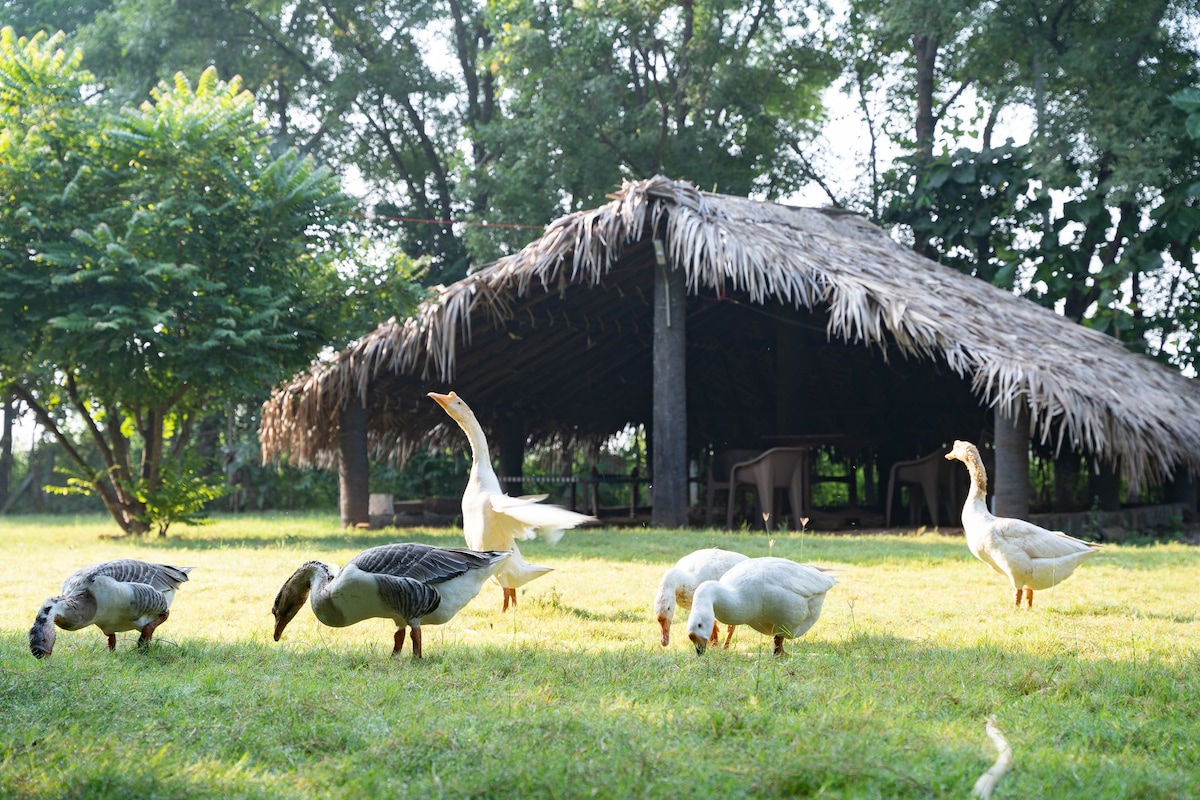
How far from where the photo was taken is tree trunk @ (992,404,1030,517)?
1030 cm

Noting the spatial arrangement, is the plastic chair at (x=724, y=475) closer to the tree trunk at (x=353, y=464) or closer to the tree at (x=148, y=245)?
the tree trunk at (x=353, y=464)

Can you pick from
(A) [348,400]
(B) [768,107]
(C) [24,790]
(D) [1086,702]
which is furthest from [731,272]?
(B) [768,107]

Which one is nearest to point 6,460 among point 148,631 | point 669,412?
point 669,412

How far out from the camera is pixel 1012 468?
1036 cm

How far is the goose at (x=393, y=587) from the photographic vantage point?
13.0 ft

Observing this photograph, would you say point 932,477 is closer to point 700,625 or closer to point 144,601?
point 700,625

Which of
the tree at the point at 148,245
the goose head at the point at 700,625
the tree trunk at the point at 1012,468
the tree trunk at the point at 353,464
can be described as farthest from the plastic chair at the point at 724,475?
the goose head at the point at 700,625

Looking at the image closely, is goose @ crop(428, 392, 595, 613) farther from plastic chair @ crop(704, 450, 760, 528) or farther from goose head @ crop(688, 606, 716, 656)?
plastic chair @ crop(704, 450, 760, 528)

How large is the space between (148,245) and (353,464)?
11.6 feet

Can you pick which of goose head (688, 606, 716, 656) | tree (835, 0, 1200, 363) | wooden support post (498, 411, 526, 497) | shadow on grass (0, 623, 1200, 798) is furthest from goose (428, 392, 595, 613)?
tree (835, 0, 1200, 363)

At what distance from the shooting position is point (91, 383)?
10523mm

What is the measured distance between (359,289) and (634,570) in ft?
17.1

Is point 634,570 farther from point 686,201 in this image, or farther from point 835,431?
point 835,431

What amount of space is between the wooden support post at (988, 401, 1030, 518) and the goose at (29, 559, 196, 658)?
26.0 feet
